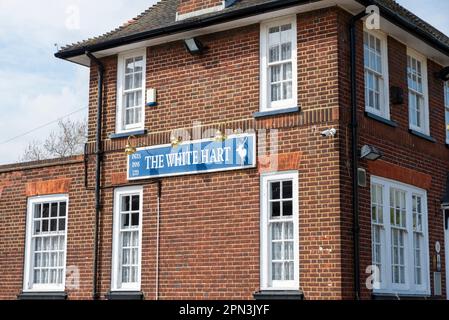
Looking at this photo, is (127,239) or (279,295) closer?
(279,295)

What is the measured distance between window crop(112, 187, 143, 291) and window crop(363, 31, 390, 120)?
4.96 m

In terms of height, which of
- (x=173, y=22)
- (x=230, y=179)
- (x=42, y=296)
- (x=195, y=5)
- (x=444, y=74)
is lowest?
(x=42, y=296)

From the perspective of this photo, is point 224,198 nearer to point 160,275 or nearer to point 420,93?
point 160,275

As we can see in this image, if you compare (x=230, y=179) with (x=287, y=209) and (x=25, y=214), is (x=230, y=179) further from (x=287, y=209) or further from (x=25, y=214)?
(x=25, y=214)

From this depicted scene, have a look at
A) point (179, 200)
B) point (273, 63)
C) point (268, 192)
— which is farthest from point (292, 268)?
point (273, 63)

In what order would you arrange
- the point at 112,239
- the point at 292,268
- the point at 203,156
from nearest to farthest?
the point at 292,268, the point at 203,156, the point at 112,239

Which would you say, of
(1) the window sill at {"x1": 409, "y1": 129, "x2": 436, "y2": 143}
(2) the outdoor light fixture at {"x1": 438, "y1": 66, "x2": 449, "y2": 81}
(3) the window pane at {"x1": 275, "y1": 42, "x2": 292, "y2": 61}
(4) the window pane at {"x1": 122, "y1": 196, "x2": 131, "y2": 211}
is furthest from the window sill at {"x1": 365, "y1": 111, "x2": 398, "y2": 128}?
(4) the window pane at {"x1": 122, "y1": 196, "x2": 131, "y2": 211}

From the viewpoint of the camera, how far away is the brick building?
14180 mm

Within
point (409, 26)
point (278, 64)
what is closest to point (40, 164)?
point (278, 64)

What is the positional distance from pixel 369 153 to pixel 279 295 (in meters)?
2.98

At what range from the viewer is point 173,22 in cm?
1647

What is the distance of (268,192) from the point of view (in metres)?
14.5

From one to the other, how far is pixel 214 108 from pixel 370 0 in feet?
11.7

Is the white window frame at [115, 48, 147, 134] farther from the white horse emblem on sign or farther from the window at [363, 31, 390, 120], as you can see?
the window at [363, 31, 390, 120]
